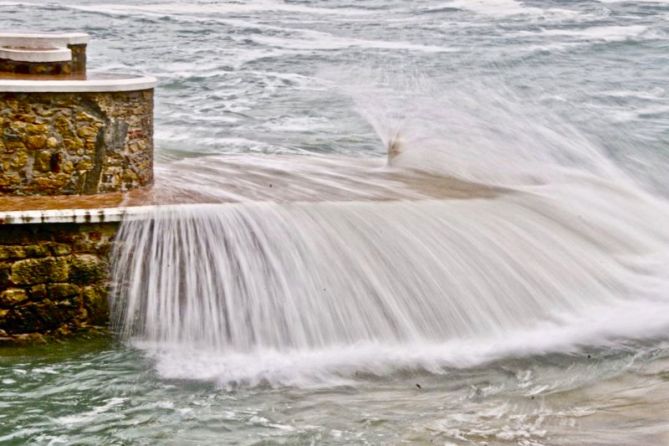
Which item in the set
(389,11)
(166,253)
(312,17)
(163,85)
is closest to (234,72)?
(163,85)

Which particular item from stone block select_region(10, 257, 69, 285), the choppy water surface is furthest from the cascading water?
stone block select_region(10, 257, 69, 285)

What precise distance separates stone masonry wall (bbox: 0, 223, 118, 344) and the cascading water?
0.52 ft

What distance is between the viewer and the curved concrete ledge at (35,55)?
34.1ft

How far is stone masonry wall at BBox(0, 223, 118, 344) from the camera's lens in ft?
29.6

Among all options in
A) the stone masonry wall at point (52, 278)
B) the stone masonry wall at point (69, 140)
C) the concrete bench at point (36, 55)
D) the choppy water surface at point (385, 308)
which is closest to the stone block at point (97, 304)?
the stone masonry wall at point (52, 278)

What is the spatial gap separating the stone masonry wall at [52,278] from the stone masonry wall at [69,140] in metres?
0.71

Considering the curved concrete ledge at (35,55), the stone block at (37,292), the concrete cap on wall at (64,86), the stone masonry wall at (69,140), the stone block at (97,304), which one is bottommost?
the stone block at (97,304)

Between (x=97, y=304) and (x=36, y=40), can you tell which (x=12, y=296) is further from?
(x=36, y=40)

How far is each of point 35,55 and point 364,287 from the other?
3.60 m

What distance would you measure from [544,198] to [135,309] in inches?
178

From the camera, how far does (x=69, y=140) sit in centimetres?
955

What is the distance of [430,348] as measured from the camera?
30.5 ft

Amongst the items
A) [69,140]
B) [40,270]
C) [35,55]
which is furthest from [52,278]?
[35,55]

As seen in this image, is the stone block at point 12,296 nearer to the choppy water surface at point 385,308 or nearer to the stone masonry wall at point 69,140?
the choppy water surface at point 385,308
